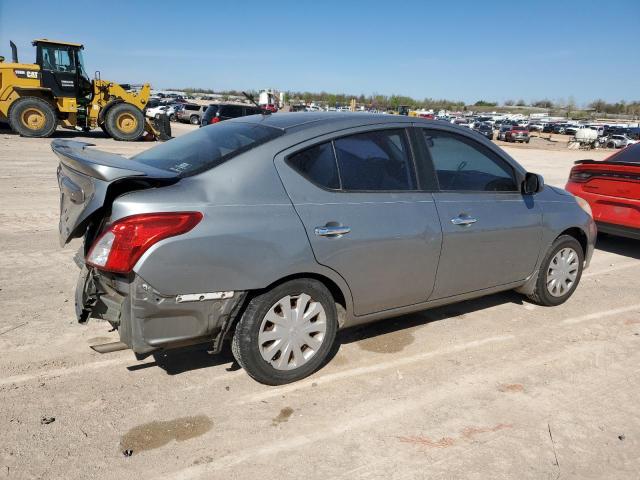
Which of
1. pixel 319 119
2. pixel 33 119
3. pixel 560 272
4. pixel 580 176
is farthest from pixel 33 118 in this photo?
pixel 560 272

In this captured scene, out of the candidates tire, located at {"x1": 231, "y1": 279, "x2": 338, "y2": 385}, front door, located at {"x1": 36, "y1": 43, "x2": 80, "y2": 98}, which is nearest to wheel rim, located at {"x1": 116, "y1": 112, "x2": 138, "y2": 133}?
front door, located at {"x1": 36, "y1": 43, "x2": 80, "y2": 98}

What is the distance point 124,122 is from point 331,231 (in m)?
17.9

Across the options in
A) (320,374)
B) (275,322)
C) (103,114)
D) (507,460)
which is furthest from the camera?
(103,114)

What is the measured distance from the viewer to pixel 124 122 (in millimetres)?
18984

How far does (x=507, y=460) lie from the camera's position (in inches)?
106

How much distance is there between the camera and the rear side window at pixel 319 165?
125 inches

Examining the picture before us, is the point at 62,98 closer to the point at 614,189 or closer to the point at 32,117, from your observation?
the point at 32,117

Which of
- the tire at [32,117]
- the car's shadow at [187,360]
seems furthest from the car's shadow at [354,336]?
the tire at [32,117]

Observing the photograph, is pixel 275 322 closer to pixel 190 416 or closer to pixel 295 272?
pixel 295 272

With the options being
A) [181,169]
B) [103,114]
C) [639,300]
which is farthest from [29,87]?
[639,300]

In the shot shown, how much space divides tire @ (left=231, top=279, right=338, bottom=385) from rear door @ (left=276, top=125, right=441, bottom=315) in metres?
0.22

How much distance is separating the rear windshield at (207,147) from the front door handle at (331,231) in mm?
631

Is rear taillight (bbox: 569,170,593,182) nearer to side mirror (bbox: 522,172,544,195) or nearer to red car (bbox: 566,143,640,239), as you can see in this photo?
red car (bbox: 566,143,640,239)

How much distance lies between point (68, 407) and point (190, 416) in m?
0.69
